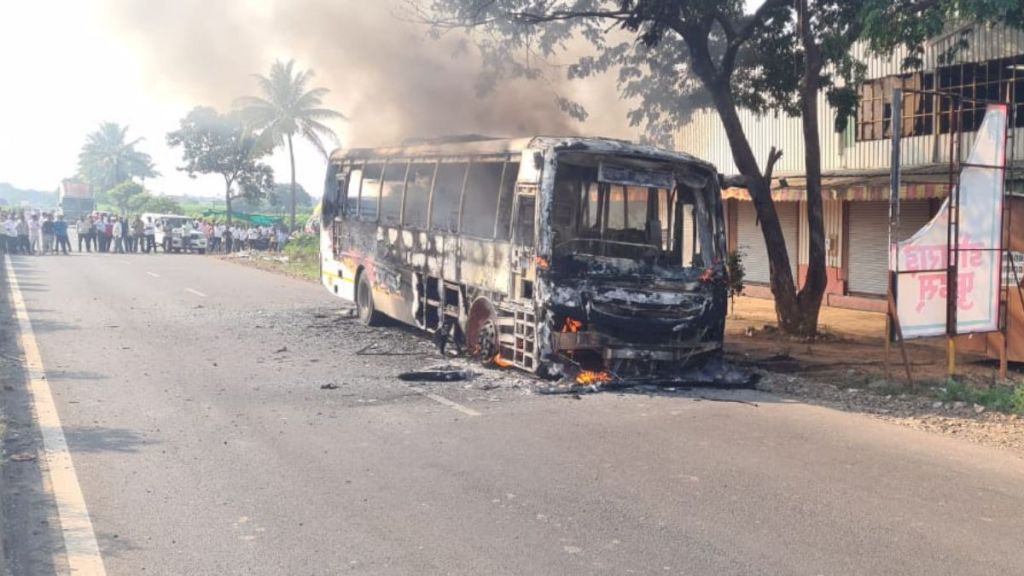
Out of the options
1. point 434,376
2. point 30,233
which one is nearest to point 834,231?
point 434,376

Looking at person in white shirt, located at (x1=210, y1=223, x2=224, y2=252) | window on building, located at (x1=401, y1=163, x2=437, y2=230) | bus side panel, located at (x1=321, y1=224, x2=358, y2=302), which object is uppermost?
window on building, located at (x1=401, y1=163, x2=437, y2=230)

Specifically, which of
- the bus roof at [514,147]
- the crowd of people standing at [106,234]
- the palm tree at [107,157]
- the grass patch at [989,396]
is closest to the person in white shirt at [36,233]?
the crowd of people standing at [106,234]

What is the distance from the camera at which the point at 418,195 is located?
43.3ft

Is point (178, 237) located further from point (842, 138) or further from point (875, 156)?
point (875, 156)

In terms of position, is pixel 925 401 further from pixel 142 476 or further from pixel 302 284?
pixel 302 284

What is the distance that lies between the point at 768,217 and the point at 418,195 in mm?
5512

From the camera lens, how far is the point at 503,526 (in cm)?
548

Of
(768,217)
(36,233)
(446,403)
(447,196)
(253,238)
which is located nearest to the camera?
(446,403)

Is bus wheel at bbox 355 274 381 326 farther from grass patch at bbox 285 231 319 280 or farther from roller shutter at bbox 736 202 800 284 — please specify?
grass patch at bbox 285 231 319 280

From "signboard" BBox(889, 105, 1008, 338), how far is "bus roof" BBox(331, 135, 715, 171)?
95.4 inches

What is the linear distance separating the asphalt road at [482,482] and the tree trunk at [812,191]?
5.35m

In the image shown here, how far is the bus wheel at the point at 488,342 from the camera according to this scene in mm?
11180

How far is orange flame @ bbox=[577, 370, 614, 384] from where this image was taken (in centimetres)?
998

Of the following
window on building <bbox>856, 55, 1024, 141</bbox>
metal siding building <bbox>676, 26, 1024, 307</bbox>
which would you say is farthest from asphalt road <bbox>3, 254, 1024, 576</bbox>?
window on building <bbox>856, 55, 1024, 141</bbox>
